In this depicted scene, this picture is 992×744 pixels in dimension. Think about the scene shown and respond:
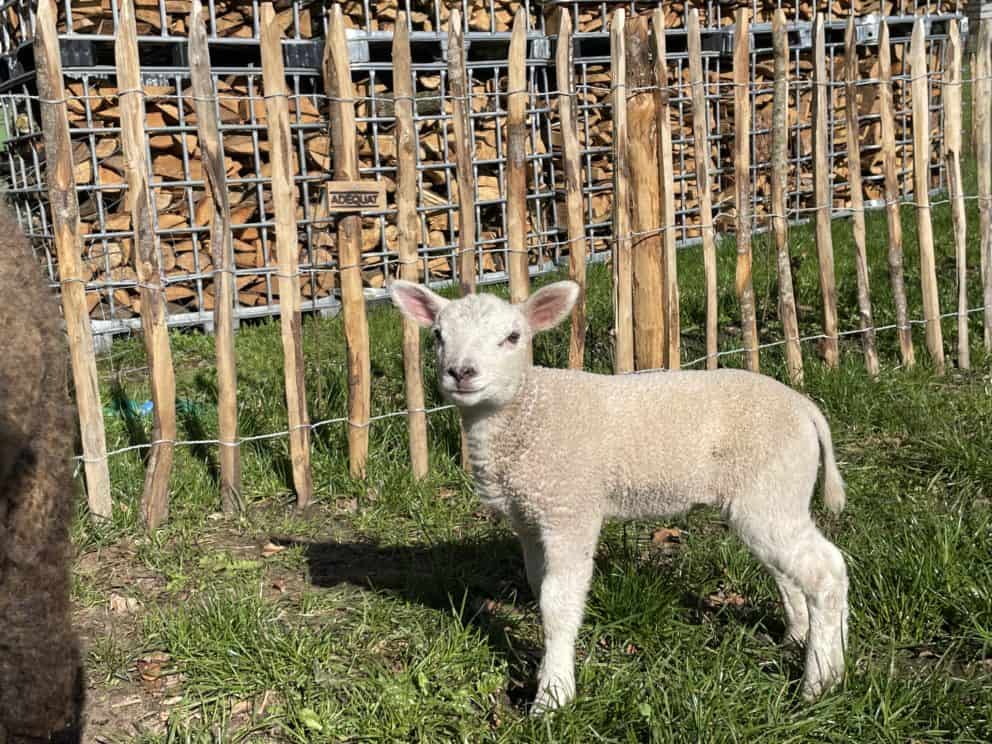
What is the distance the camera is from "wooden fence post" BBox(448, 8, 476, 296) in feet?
15.1

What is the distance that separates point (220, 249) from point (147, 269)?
32 cm

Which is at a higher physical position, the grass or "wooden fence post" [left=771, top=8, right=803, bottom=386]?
"wooden fence post" [left=771, top=8, right=803, bottom=386]

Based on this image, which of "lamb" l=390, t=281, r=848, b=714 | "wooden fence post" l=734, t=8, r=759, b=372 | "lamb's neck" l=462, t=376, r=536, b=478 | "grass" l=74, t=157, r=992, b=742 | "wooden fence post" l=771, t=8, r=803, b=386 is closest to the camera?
"grass" l=74, t=157, r=992, b=742

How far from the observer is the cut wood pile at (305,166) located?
764cm

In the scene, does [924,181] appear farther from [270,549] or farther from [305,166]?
[305,166]

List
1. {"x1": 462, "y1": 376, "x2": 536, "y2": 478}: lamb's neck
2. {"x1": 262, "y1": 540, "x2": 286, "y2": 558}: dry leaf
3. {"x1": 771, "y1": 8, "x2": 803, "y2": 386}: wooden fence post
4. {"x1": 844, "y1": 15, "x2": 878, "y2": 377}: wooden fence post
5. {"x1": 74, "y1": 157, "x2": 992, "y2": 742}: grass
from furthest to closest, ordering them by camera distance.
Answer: {"x1": 844, "y1": 15, "x2": 878, "y2": 377}: wooden fence post < {"x1": 771, "y1": 8, "x2": 803, "y2": 386}: wooden fence post < {"x1": 262, "y1": 540, "x2": 286, "y2": 558}: dry leaf < {"x1": 462, "y1": 376, "x2": 536, "y2": 478}: lamb's neck < {"x1": 74, "y1": 157, "x2": 992, "y2": 742}: grass

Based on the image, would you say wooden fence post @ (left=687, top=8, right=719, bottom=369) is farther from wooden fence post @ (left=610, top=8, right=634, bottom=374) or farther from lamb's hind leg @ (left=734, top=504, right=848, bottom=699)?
lamb's hind leg @ (left=734, top=504, right=848, bottom=699)

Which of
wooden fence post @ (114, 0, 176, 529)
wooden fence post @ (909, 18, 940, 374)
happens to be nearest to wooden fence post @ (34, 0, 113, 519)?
wooden fence post @ (114, 0, 176, 529)

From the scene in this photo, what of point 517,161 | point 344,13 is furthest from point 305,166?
point 517,161

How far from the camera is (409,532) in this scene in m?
4.45

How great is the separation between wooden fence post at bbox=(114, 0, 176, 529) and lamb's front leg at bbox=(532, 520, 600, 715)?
6.91 ft

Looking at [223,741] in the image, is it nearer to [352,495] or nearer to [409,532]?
[409,532]

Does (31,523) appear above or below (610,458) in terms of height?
above

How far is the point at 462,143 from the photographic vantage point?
15.4 feet
